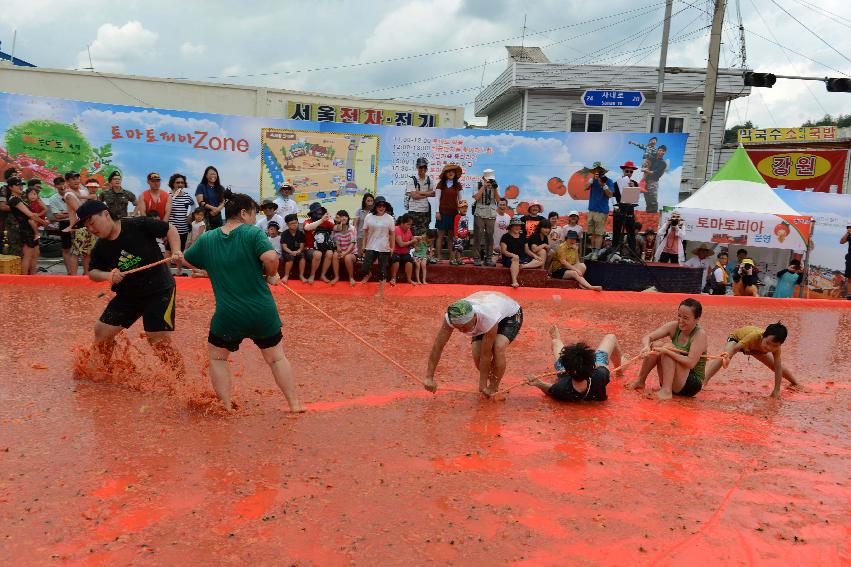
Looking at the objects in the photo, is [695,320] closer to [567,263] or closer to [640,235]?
[567,263]

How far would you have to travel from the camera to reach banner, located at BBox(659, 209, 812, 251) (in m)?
14.8

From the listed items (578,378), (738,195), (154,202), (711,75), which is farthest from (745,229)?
(154,202)

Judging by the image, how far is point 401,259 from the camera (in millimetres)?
12164

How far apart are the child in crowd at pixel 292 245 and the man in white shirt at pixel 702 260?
7.90m

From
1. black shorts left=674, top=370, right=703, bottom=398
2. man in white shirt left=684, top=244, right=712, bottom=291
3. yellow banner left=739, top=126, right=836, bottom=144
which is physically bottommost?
black shorts left=674, top=370, right=703, bottom=398

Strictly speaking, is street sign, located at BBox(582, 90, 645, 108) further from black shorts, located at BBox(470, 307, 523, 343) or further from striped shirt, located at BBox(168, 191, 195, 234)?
black shorts, located at BBox(470, 307, 523, 343)

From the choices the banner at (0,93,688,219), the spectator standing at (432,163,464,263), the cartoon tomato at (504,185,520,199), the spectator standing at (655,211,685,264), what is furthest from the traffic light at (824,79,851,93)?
the spectator standing at (432,163,464,263)

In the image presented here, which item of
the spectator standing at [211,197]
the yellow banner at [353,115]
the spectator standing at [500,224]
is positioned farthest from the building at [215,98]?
the spectator standing at [211,197]

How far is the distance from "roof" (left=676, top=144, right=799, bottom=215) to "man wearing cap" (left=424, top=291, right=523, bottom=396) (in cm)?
1020

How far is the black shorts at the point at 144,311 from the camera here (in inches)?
232

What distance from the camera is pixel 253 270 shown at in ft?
16.9

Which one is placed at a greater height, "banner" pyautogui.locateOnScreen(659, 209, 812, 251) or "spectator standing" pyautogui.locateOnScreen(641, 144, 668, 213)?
"spectator standing" pyautogui.locateOnScreen(641, 144, 668, 213)

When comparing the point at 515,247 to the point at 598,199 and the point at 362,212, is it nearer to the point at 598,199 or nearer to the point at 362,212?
the point at 598,199

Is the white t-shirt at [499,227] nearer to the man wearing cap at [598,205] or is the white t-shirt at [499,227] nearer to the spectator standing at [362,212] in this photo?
the man wearing cap at [598,205]
